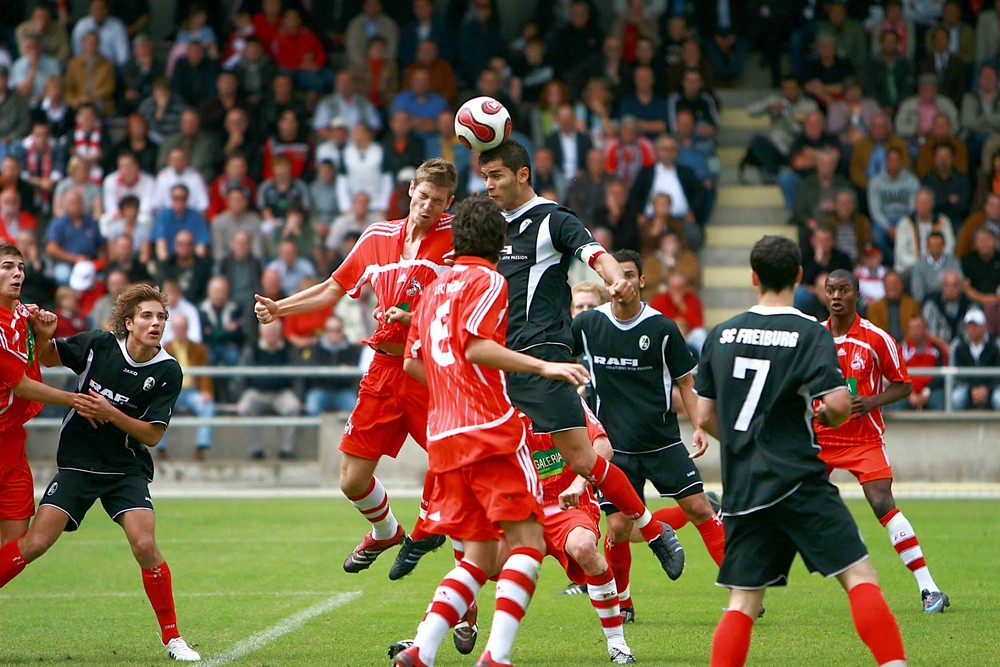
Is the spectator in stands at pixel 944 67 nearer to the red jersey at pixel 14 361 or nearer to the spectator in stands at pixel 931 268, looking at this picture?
the spectator in stands at pixel 931 268

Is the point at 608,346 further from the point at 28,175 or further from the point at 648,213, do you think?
the point at 28,175

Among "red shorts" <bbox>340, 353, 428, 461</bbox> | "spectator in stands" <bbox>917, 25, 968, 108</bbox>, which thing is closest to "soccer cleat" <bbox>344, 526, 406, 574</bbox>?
"red shorts" <bbox>340, 353, 428, 461</bbox>

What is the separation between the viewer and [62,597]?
9.70 m

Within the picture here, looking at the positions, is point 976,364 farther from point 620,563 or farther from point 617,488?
point 617,488

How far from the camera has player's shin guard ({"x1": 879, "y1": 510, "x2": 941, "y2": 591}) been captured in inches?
348

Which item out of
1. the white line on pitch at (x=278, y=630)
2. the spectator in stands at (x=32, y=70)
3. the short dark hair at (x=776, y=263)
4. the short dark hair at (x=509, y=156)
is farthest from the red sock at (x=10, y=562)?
the spectator in stands at (x=32, y=70)

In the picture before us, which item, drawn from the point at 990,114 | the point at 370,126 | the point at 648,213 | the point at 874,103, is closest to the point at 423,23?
the point at 370,126

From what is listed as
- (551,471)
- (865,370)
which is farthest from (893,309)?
(551,471)

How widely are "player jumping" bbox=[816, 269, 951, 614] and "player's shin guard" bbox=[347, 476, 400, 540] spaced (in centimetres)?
294

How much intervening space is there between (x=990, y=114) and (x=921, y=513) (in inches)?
350

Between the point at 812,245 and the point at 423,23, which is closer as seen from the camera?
the point at 812,245

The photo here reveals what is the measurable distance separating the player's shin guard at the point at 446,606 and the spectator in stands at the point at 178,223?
13261 millimetres

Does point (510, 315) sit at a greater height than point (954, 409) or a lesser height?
greater

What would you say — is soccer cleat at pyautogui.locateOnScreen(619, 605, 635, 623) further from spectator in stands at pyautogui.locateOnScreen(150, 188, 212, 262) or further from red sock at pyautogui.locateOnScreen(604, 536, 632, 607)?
spectator in stands at pyautogui.locateOnScreen(150, 188, 212, 262)
